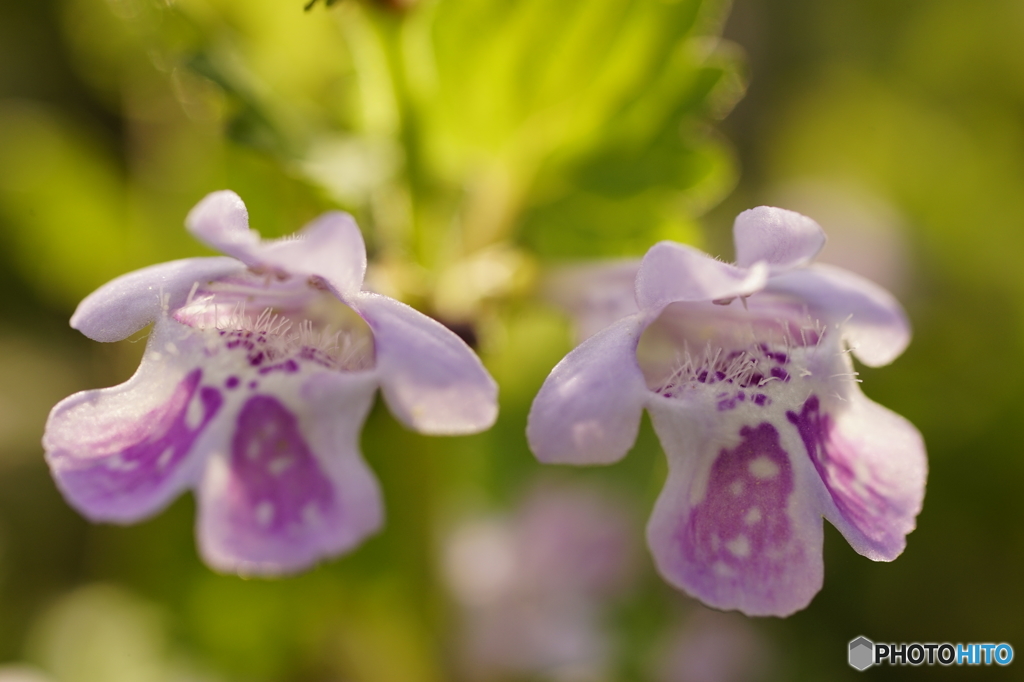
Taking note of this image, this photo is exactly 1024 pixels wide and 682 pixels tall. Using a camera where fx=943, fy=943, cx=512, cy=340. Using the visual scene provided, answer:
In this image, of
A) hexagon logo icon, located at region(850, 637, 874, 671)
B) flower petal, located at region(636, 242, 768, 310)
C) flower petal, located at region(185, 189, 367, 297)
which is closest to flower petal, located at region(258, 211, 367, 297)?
flower petal, located at region(185, 189, 367, 297)

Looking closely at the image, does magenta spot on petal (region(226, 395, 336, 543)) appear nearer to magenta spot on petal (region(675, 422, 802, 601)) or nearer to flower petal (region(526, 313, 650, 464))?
flower petal (region(526, 313, 650, 464))

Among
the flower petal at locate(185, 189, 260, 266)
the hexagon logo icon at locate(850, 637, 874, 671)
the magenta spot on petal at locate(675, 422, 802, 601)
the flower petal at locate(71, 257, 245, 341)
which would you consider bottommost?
the hexagon logo icon at locate(850, 637, 874, 671)

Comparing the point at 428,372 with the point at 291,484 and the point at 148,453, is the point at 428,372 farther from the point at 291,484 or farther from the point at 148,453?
the point at 148,453

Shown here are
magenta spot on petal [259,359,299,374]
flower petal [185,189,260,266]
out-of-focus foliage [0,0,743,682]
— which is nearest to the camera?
flower petal [185,189,260,266]

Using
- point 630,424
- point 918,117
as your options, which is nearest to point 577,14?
point 630,424

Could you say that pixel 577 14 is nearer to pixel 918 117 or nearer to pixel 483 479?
pixel 483 479

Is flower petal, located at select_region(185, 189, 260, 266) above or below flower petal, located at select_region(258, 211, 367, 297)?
above
